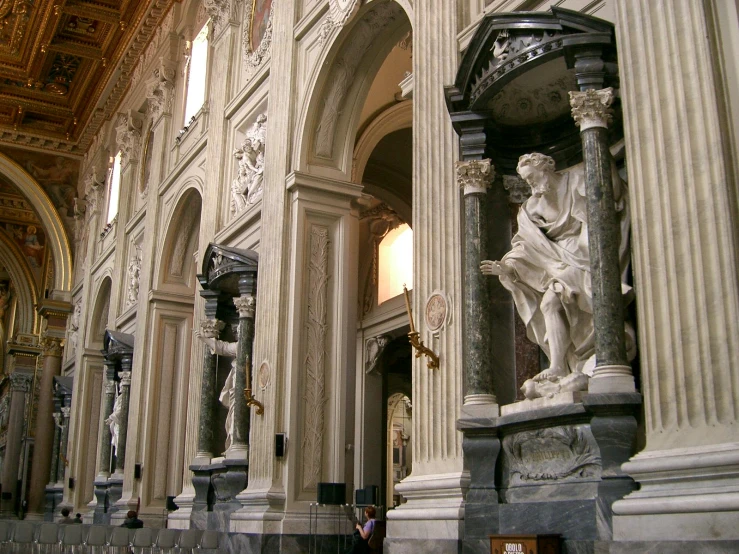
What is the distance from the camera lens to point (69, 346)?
24.0 metres

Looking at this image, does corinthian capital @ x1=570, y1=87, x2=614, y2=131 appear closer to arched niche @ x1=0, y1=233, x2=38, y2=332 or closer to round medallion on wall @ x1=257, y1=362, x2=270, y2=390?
round medallion on wall @ x1=257, y1=362, x2=270, y2=390

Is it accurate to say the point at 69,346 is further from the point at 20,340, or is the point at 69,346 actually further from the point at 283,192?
the point at 283,192

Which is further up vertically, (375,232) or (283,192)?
(375,232)

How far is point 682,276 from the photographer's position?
4844 mm

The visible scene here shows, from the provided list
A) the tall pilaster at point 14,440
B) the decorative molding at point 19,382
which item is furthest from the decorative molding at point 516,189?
the decorative molding at point 19,382

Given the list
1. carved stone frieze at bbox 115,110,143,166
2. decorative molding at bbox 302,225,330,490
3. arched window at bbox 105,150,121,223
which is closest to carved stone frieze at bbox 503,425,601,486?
decorative molding at bbox 302,225,330,490

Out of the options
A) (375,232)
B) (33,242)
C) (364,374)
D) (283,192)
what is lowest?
(364,374)

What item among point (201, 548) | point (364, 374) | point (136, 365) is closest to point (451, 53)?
point (201, 548)

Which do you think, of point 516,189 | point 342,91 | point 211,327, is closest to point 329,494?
point 516,189

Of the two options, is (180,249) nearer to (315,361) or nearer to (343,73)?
(343,73)

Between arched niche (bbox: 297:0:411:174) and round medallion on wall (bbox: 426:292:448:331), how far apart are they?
3815 millimetres

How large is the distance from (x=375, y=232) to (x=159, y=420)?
191 inches

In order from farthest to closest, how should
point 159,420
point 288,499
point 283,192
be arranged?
1. point 159,420
2. point 283,192
3. point 288,499

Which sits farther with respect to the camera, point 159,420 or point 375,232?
point 375,232
